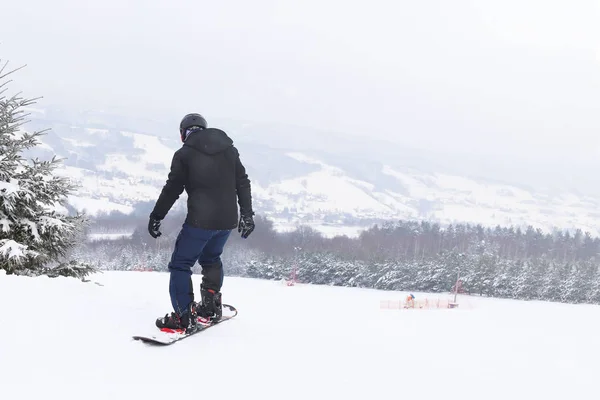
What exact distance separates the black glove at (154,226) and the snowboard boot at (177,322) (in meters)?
0.82

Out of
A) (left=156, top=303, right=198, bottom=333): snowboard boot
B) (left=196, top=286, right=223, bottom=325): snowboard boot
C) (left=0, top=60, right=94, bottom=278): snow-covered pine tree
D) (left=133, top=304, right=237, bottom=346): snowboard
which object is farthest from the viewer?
(left=0, top=60, right=94, bottom=278): snow-covered pine tree

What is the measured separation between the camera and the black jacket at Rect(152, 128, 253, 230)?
467 cm

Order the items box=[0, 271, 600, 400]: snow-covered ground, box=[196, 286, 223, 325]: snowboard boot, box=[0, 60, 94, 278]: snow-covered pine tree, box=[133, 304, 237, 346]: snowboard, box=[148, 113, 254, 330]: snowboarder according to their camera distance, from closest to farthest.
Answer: box=[0, 271, 600, 400]: snow-covered ground
box=[133, 304, 237, 346]: snowboard
box=[148, 113, 254, 330]: snowboarder
box=[196, 286, 223, 325]: snowboard boot
box=[0, 60, 94, 278]: snow-covered pine tree

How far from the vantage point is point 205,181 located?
474cm

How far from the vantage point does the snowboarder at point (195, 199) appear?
15.3 feet

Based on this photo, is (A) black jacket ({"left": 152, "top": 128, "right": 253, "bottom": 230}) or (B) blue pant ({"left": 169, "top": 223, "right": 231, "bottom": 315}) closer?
(A) black jacket ({"left": 152, "top": 128, "right": 253, "bottom": 230})

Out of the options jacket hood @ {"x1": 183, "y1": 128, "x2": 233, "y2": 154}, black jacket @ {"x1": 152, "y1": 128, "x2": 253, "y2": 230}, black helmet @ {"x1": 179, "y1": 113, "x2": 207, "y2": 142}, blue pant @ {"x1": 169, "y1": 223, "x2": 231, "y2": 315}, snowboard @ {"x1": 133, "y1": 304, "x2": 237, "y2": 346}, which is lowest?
snowboard @ {"x1": 133, "y1": 304, "x2": 237, "y2": 346}

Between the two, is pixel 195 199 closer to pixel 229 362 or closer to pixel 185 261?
pixel 185 261

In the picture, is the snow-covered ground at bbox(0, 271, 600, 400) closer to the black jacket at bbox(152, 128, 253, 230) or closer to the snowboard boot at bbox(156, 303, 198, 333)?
the snowboard boot at bbox(156, 303, 198, 333)

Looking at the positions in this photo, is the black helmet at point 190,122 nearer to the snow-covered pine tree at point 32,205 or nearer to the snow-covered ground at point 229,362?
the snow-covered ground at point 229,362

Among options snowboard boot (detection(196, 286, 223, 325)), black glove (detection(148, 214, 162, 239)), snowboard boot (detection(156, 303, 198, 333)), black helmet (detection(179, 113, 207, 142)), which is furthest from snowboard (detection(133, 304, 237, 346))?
black helmet (detection(179, 113, 207, 142))

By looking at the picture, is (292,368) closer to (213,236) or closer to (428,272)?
(213,236)

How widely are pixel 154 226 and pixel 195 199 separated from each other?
593 mm

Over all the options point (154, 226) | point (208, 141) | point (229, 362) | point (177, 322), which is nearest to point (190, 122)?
point (208, 141)
